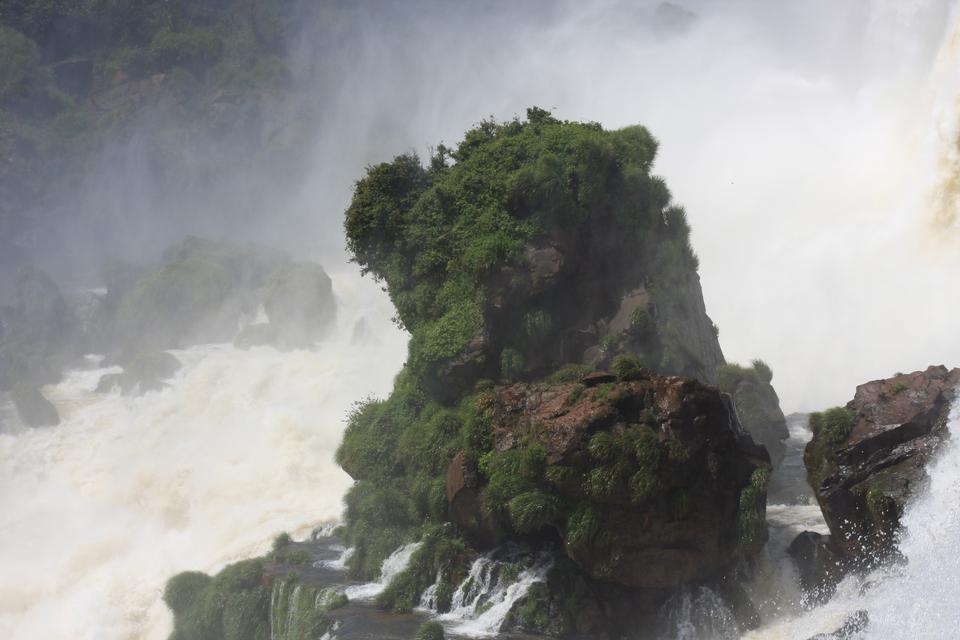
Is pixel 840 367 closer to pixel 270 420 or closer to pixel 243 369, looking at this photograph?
pixel 270 420

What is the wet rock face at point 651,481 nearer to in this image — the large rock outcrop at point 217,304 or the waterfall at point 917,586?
the waterfall at point 917,586

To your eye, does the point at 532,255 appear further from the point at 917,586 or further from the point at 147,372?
the point at 147,372

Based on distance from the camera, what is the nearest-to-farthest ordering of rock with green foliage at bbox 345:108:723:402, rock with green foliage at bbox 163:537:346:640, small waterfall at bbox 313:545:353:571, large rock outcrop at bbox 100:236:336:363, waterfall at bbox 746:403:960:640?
1. waterfall at bbox 746:403:960:640
2. rock with green foliage at bbox 163:537:346:640
3. rock with green foliage at bbox 345:108:723:402
4. small waterfall at bbox 313:545:353:571
5. large rock outcrop at bbox 100:236:336:363

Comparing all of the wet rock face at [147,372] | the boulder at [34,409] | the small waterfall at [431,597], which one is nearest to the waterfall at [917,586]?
the small waterfall at [431,597]

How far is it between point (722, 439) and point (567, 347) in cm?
537

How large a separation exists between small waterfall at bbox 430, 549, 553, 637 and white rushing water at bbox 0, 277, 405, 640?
1249 cm

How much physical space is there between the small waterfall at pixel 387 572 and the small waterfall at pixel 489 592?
1.17 m

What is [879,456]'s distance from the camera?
14977mm

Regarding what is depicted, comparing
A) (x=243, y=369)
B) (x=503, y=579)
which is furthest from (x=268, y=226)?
(x=503, y=579)

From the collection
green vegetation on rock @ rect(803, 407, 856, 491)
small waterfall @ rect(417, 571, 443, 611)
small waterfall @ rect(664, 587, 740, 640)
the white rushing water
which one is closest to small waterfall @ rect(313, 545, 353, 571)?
small waterfall @ rect(417, 571, 443, 611)

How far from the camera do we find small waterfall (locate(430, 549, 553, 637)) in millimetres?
16078

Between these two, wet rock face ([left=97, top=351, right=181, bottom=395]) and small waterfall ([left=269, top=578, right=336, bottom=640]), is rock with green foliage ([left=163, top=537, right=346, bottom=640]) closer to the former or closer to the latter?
small waterfall ([left=269, top=578, right=336, bottom=640])

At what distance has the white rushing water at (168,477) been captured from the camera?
29.7 meters

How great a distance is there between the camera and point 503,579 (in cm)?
1673
